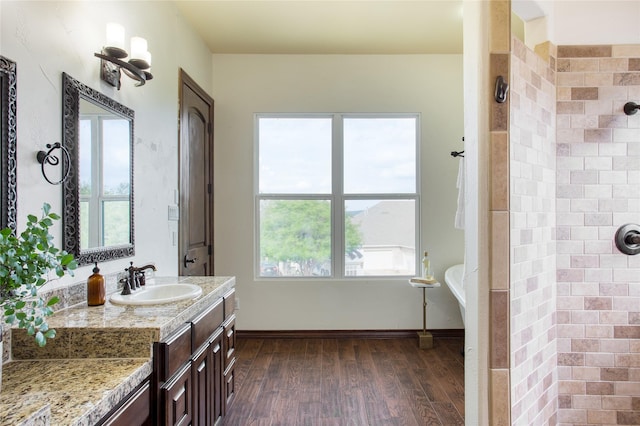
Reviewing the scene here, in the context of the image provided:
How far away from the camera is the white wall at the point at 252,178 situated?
3439 millimetres

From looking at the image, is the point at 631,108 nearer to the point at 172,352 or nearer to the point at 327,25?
the point at 172,352

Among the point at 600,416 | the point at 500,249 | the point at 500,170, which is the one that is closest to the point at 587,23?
the point at 500,170

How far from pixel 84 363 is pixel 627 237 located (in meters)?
2.07

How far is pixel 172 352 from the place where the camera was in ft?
4.24

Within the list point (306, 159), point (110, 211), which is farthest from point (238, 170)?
point (110, 211)

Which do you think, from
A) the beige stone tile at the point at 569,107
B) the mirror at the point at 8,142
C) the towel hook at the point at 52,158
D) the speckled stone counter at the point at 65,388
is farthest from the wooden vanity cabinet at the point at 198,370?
the beige stone tile at the point at 569,107

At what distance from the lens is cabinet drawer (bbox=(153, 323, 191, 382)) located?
48.1 inches

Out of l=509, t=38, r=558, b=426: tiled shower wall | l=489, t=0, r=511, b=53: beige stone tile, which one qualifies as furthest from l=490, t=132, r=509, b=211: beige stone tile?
l=489, t=0, r=511, b=53: beige stone tile

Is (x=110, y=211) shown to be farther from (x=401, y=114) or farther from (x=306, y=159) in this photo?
(x=401, y=114)

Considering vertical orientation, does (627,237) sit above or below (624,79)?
below

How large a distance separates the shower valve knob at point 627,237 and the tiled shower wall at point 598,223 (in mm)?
22

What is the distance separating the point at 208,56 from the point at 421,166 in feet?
7.71

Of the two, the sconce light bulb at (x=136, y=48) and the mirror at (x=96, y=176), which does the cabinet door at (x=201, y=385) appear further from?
the sconce light bulb at (x=136, y=48)

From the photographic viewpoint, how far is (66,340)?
45.6 inches
